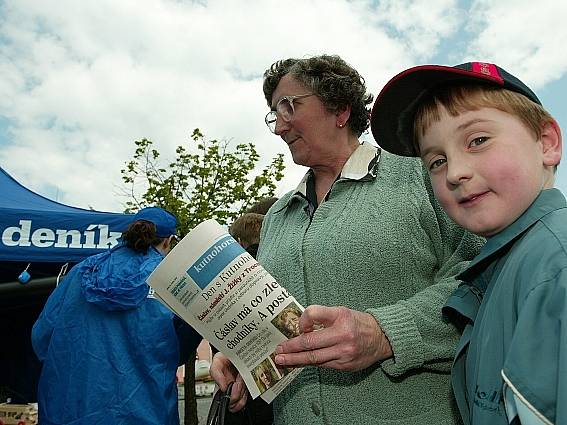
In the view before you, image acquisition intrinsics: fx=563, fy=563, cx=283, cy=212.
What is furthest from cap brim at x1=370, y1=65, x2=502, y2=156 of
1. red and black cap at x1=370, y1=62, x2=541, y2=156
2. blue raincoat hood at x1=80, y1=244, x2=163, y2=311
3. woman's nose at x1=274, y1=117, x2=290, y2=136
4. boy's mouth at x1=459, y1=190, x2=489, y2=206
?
blue raincoat hood at x1=80, y1=244, x2=163, y2=311

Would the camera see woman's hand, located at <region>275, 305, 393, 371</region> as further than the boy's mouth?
Yes

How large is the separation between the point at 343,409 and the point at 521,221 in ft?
2.33

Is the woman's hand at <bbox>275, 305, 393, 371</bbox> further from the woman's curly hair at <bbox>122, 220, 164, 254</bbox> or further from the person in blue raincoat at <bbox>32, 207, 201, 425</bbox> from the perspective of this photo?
the woman's curly hair at <bbox>122, 220, 164, 254</bbox>

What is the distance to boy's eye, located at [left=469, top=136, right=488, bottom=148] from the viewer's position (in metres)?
0.98

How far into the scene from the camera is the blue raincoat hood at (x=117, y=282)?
128 inches

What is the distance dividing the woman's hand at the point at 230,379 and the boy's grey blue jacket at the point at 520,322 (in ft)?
2.08

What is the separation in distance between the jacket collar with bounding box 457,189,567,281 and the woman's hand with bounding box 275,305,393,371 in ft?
1.04

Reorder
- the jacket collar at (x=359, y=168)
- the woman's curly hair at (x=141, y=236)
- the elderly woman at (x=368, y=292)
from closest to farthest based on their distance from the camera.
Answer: the elderly woman at (x=368, y=292)
the jacket collar at (x=359, y=168)
the woman's curly hair at (x=141, y=236)

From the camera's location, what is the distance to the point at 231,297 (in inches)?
50.8

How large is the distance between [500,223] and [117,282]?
268 centimetres

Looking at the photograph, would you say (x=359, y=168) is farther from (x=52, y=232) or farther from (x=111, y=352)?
(x=52, y=232)

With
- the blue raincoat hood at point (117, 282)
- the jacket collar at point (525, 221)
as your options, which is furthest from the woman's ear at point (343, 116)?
the blue raincoat hood at point (117, 282)

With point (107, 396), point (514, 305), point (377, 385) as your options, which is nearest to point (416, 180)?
point (377, 385)

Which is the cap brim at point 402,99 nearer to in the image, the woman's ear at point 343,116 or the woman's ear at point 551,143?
the woman's ear at point 551,143
